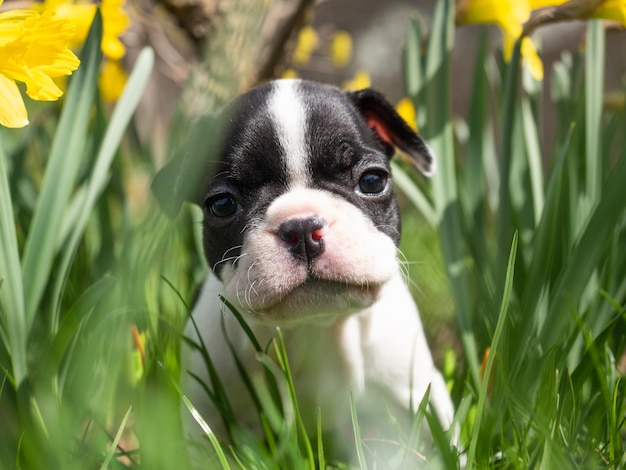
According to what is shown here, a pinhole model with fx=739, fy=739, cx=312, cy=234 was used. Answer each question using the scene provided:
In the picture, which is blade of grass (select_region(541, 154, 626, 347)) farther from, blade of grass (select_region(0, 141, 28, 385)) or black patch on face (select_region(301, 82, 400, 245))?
blade of grass (select_region(0, 141, 28, 385))

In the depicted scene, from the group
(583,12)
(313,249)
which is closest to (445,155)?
(583,12)

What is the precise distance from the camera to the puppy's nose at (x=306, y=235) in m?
1.42

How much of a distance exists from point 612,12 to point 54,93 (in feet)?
4.03

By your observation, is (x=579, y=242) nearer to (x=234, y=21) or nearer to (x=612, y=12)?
(x=612, y=12)

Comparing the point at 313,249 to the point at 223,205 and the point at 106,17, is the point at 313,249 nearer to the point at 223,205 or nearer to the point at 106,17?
the point at 223,205

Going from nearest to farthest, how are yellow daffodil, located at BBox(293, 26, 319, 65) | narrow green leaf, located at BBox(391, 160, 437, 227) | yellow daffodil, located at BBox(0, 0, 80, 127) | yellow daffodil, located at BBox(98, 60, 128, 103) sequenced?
yellow daffodil, located at BBox(0, 0, 80, 127) → narrow green leaf, located at BBox(391, 160, 437, 227) → yellow daffodil, located at BBox(98, 60, 128, 103) → yellow daffodil, located at BBox(293, 26, 319, 65)

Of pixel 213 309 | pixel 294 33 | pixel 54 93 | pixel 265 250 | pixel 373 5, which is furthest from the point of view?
pixel 373 5

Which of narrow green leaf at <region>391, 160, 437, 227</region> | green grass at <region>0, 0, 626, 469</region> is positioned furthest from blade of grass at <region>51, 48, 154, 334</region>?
narrow green leaf at <region>391, 160, 437, 227</region>

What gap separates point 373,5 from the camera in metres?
5.99

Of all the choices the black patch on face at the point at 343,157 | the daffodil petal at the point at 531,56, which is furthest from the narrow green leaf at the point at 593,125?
the black patch on face at the point at 343,157

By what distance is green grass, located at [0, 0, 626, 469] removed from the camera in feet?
4.51

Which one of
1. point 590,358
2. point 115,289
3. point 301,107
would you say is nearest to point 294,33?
point 301,107

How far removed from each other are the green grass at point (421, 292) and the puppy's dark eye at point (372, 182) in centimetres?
36

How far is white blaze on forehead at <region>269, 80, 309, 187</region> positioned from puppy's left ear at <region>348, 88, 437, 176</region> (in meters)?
0.26
